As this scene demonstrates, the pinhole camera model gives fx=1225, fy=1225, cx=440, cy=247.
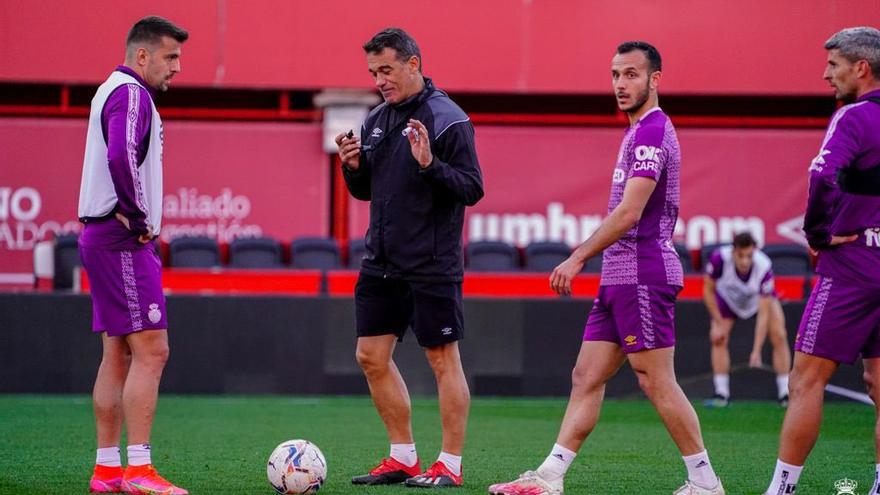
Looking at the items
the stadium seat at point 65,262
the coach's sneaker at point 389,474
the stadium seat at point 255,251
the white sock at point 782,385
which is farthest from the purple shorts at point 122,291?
the stadium seat at point 255,251

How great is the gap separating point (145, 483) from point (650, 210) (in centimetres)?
257

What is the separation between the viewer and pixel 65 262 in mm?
13969

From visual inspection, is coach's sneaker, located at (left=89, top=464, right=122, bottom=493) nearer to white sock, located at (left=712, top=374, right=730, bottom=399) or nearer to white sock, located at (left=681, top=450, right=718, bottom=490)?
white sock, located at (left=681, top=450, right=718, bottom=490)

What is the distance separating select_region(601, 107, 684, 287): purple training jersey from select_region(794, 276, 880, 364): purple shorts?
636 millimetres

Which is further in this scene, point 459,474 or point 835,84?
point 459,474

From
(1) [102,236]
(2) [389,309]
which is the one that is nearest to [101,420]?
(1) [102,236]

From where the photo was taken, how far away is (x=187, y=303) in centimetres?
1222

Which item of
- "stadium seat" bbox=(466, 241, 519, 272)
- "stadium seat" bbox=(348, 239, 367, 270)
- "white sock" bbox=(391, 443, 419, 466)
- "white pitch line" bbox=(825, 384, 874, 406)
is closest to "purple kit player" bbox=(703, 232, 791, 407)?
"white pitch line" bbox=(825, 384, 874, 406)

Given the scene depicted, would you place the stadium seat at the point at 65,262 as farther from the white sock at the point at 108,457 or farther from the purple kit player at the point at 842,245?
the purple kit player at the point at 842,245

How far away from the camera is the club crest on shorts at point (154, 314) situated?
5.70 m

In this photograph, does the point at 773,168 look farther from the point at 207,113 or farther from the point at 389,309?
the point at 389,309

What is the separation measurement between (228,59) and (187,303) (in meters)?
5.58

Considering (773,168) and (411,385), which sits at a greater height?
(773,168)

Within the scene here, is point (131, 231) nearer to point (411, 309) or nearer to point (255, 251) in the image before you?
point (411, 309)
